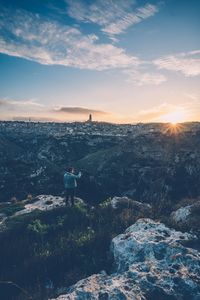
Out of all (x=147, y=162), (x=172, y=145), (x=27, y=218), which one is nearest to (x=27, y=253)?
(x=27, y=218)

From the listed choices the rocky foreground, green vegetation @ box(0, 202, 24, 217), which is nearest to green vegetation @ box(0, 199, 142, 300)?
the rocky foreground

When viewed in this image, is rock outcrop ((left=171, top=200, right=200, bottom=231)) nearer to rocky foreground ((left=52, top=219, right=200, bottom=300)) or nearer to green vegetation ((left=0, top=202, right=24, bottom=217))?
rocky foreground ((left=52, top=219, right=200, bottom=300))

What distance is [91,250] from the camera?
13.7m

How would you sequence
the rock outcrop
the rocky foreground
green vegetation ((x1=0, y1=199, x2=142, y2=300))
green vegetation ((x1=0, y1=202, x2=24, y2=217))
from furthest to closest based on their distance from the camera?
green vegetation ((x1=0, y1=202, x2=24, y2=217)) → the rock outcrop → green vegetation ((x1=0, y1=199, x2=142, y2=300)) → the rocky foreground

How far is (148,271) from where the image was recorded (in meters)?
11.0

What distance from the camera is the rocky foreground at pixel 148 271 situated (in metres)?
10.1

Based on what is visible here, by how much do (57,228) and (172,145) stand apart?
15746mm

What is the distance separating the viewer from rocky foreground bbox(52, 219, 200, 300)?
10.1m

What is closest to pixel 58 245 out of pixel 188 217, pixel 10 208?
pixel 188 217

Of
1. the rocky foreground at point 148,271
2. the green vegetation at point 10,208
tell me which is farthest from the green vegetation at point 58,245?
the green vegetation at point 10,208

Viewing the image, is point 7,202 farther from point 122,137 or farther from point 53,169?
point 122,137

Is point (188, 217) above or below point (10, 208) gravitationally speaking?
above

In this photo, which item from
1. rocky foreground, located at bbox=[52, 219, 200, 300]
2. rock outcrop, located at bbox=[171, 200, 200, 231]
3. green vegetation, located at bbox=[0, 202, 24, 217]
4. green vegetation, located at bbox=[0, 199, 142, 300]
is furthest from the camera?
green vegetation, located at bbox=[0, 202, 24, 217]

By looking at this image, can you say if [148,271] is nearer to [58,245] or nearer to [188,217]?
[188,217]
